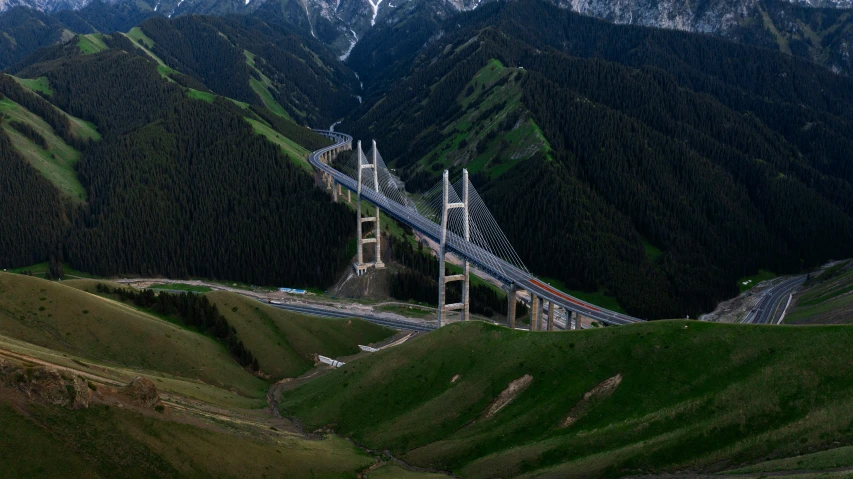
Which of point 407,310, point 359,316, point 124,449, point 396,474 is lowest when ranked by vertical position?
point 396,474

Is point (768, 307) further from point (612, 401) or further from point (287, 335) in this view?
point (612, 401)

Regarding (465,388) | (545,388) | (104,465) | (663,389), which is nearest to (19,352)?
(104,465)

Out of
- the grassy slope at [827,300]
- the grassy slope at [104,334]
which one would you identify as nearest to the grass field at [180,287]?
the grassy slope at [104,334]

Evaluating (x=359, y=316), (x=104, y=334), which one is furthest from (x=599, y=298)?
(x=104, y=334)

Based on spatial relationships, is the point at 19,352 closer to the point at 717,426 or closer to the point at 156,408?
the point at 156,408

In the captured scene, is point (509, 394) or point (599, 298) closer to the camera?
point (509, 394)

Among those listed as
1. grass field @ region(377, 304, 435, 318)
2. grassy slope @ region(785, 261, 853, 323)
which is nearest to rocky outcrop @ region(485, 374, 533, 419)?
grass field @ region(377, 304, 435, 318)

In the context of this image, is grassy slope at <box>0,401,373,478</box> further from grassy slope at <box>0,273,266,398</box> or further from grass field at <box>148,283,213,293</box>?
grass field at <box>148,283,213,293</box>
